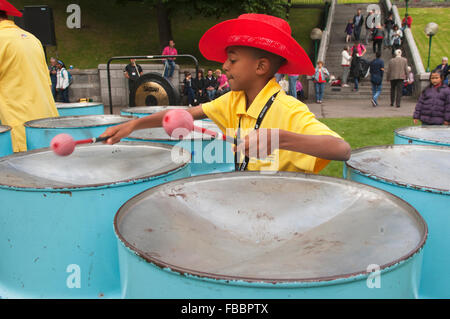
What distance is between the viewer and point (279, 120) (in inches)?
45.1

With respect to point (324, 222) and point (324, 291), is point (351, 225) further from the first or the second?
point (324, 291)

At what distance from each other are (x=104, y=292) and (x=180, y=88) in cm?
714

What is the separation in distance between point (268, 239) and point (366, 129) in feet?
Answer: 14.2

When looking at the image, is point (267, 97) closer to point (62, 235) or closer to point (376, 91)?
point (62, 235)

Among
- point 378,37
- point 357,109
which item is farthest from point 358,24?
point 357,109

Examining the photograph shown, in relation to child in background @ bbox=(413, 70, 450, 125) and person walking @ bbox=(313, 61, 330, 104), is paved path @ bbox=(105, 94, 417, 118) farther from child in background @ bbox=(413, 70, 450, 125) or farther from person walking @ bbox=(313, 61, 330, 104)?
child in background @ bbox=(413, 70, 450, 125)

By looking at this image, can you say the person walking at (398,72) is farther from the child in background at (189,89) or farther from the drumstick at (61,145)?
the drumstick at (61,145)

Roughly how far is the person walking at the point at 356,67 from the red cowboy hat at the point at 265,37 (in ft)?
25.4

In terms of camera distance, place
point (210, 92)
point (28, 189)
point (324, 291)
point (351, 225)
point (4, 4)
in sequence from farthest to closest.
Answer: point (210, 92) < point (4, 4) < point (28, 189) < point (351, 225) < point (324, 291)

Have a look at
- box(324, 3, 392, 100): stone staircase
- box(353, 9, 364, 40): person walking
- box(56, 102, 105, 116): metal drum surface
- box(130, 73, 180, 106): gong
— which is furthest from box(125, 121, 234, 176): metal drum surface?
box(353, 9, 364, 40): person walking

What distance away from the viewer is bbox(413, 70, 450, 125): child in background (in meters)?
3.68

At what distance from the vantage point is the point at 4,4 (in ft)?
6.58

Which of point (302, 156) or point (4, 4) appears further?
point (4, 4)

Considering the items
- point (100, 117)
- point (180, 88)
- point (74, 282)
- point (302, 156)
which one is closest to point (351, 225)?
point (302, 156)
